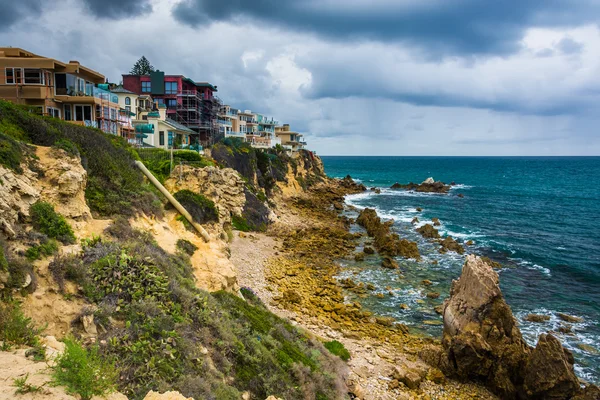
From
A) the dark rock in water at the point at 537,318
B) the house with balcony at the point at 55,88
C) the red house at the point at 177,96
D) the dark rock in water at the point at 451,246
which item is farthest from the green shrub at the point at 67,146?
the red house at the point at 177,96

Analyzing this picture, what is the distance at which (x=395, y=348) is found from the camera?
21531 mm

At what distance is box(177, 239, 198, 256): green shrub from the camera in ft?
61.0

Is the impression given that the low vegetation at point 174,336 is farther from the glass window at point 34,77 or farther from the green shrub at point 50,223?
the glass window at point 34,77

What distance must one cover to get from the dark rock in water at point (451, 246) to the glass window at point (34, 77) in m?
41.9

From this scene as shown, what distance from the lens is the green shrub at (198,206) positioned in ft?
82.0

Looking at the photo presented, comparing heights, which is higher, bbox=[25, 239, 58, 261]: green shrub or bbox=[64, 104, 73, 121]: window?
bbox=[64, 104, 73, 121]: window

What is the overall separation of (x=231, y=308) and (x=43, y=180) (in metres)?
9.10

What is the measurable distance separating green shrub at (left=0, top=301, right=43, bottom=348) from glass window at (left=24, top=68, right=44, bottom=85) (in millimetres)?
28483

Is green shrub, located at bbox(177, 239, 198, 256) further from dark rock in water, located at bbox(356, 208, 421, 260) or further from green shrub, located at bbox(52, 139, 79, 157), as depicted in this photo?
dark rock in water, located at bbox(356, 208, 421, 260)

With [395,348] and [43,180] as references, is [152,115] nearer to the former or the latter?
[43,180]

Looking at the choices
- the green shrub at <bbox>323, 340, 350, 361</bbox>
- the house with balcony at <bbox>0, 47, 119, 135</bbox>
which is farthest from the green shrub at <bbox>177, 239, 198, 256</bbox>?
the house with balcony at <bbox>0, 47, 119, 135</bbox>

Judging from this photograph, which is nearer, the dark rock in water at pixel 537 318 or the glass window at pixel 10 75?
the dark rock in water at pixel 537 318

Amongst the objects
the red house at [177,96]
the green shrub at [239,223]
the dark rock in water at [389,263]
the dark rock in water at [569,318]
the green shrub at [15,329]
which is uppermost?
the red house at [177,96]

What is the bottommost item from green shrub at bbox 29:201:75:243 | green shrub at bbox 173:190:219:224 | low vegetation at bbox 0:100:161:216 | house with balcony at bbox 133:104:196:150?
green shrub at bbox 173:190:219:224
